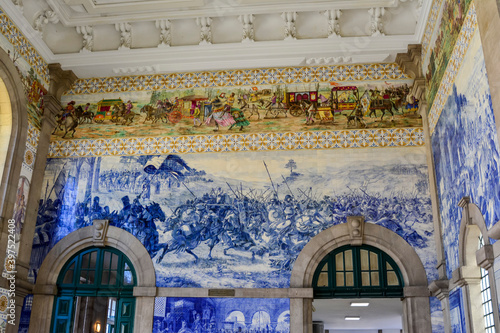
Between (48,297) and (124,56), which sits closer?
(48,297)

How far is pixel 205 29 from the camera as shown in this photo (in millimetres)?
11727

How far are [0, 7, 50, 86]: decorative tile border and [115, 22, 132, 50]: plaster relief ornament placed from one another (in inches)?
67.9

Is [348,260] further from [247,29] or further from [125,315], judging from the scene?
[247,29]

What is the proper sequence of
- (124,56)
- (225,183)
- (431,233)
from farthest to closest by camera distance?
(124,56) < (225,183) < (431,233)

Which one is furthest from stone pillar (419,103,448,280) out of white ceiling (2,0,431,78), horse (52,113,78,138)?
horse (52,113,78,138)

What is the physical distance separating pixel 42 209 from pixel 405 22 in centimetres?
841

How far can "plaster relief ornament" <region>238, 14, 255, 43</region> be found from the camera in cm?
1152

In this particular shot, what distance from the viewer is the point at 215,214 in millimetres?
10984

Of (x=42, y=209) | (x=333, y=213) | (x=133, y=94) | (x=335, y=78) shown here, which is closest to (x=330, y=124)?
(x=335, y=78)

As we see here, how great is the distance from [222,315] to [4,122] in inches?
221

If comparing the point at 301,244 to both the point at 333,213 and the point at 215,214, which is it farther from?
the point at 215,214

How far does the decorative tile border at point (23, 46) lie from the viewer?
10547 mm

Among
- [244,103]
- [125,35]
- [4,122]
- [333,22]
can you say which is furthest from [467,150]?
[4,122]

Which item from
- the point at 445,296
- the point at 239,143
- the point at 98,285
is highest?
the point at 239,143
